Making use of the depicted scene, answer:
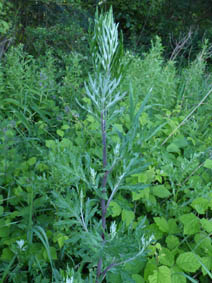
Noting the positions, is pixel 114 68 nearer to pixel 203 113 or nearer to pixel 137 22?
pixel 203 113

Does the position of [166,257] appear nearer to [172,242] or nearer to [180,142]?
[172,242]

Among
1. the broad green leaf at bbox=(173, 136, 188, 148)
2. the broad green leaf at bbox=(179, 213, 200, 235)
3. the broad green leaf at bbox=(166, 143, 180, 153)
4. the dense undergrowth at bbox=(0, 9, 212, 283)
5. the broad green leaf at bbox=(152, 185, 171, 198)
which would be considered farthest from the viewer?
the broad green leaf at bbox=(173, 136, 188, 148)

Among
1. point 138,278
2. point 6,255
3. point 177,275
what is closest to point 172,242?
point 177,275

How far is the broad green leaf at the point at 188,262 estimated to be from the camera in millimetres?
1296

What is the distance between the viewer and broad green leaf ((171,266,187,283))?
127 cm

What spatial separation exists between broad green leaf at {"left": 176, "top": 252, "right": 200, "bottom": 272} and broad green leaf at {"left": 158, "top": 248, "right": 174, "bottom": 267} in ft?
0.13

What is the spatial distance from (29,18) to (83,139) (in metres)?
3.63

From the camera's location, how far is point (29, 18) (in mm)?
4707

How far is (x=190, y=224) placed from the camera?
1.45 m

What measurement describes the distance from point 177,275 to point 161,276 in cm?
10

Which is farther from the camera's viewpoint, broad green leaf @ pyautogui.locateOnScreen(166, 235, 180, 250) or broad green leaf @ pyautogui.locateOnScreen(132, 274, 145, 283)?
broad green leaf @ pyautogui.locateOnScreen(166, 235, 180, 250)

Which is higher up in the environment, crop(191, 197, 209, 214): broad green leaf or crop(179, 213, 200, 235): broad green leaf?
crop(191, 197, 209, 214): broad green leaf

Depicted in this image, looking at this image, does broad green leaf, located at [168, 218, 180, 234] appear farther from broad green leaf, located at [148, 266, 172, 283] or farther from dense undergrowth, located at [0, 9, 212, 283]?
broad green leaf, located at [148, 266, 172, 283]

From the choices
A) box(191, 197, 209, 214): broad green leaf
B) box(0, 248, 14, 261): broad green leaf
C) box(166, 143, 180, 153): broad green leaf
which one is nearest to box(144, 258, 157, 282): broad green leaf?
box(191, 197, 209, 214): broad green leaf
